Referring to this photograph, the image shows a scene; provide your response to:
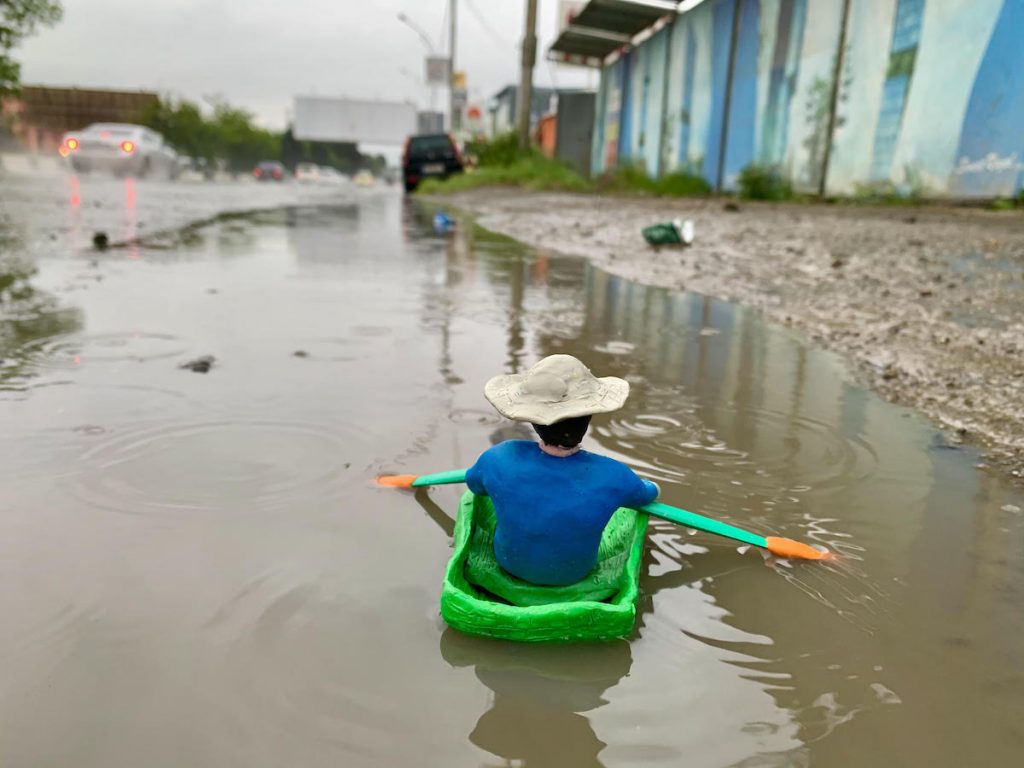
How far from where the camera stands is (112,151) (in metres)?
20.9

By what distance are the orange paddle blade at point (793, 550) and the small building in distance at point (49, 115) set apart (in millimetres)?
57508

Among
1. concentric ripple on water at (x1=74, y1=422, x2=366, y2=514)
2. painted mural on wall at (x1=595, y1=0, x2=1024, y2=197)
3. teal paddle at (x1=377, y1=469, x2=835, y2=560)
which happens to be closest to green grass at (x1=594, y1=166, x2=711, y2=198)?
painted mural on wall at (x1=595, y1=0, x2=1024, y2=197)

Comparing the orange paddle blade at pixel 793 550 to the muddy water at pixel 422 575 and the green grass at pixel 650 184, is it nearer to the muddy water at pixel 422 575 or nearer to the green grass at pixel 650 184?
the muddy water at pixel 422 575

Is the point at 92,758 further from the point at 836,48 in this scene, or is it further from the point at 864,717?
the point at 836,48

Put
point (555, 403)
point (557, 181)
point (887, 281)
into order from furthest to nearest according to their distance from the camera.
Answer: point (557, 181), point (887, 281), point (555, 403)

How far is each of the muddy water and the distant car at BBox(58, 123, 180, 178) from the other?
746 inches

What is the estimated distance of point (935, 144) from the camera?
30.8 feet

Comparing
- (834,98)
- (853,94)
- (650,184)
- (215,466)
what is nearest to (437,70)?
(650,184)

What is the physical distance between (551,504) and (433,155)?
22929 millimetres

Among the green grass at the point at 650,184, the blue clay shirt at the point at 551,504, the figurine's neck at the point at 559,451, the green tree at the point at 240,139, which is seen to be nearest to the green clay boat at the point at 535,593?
the blue clay shirt at the point at 551,504

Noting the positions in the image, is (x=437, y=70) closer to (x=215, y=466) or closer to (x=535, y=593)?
(x=215, y=466)

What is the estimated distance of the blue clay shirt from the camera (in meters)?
2.01

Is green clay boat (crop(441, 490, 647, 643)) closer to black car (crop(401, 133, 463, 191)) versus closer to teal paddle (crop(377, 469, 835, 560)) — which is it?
teal paddle (crop(377, 469, 835, 560))

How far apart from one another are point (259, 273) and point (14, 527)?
4.72m
